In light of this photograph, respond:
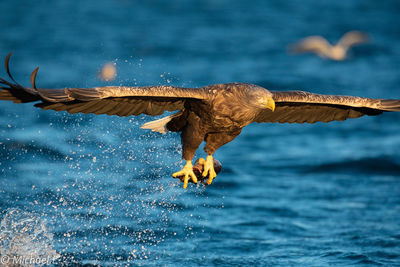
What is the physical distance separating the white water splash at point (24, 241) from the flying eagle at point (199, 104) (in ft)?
6.47

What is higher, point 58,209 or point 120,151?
point 120,151

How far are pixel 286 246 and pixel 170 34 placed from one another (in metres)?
20.3

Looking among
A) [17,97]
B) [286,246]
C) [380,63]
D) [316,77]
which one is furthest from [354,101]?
[380,63]

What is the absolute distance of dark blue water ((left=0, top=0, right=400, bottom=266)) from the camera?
9031 mm

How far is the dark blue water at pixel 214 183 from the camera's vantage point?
9.03 m

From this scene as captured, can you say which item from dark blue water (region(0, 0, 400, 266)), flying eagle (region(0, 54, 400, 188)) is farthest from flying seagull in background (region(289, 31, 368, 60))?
flying eagle (region(0, 54, 400, 188))

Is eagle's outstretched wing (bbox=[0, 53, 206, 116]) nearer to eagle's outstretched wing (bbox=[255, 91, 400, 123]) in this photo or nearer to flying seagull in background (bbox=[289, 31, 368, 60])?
eagle's outstretched wing (bbox=[255, 91, 400, 123])

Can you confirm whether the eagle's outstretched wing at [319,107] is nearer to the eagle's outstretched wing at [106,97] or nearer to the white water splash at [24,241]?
the eagle's outstretched wing at [106,97]

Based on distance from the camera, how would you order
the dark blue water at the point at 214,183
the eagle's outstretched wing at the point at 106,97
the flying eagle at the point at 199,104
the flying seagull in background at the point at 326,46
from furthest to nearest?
1. the flying seagull in background at the point at 326,46
2. the dark blue water at the point at 214,183
3. the flying eagle at the point at 199,104
4. the eagle's outstretched wing at the point at 106,97

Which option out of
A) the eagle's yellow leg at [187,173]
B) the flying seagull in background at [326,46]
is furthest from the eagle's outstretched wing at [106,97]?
the flying seagull in background at [326,46]

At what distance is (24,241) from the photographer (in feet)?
26.8

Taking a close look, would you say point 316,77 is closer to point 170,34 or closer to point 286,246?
point 170,34

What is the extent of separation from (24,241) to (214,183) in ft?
15.9

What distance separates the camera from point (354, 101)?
7.61 meters
